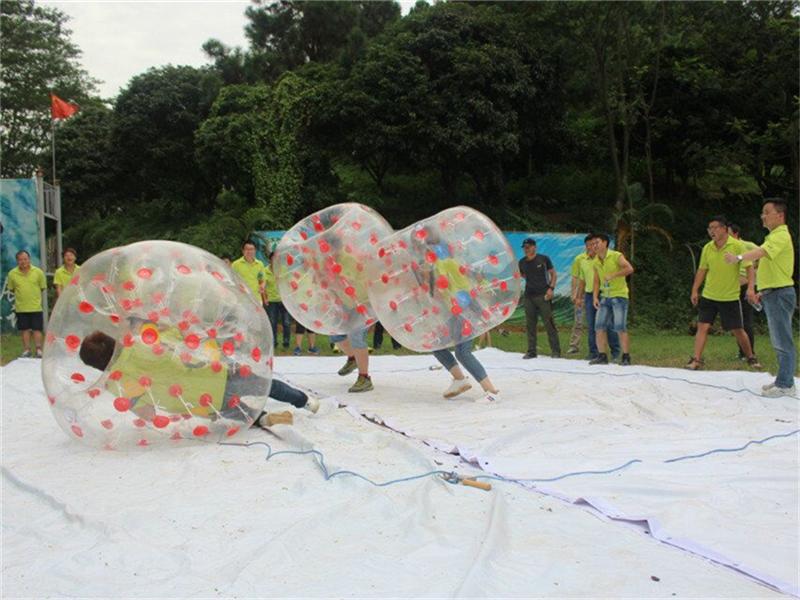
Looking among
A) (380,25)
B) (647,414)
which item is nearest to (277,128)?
(380,25)

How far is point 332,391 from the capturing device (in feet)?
24.5

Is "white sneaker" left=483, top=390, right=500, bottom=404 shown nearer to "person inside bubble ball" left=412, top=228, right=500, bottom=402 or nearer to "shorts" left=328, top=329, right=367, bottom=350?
"person inside bubble ball" left=412, top=228, right=500, bottom=402

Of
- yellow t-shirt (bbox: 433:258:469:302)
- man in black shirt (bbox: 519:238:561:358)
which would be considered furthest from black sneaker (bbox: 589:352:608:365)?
yellow t-shirt (bbox: 433:258:469:302)

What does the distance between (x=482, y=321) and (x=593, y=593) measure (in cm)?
371

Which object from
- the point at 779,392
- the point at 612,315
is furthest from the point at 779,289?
the point at 612,315

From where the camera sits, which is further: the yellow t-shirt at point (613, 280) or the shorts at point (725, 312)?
the yellow t-shirt at point (613, 280)

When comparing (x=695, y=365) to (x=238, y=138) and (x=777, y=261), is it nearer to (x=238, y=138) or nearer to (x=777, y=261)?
(x=777, y=261)

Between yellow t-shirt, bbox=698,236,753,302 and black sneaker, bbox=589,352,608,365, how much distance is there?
4.58 feet

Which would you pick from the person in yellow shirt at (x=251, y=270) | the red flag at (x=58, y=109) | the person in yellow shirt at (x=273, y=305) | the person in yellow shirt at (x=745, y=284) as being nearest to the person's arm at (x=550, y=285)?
the person in yellow shirt at (x=745, y=284)

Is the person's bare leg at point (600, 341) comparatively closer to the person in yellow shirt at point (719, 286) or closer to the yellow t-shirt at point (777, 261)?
the person in yellow shirt at point (719, 286)

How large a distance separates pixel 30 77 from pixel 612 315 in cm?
2942

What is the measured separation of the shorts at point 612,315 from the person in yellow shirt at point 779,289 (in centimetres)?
244

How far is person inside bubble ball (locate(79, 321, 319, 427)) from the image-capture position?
15.3ft

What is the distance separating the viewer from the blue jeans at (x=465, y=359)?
6532mm
